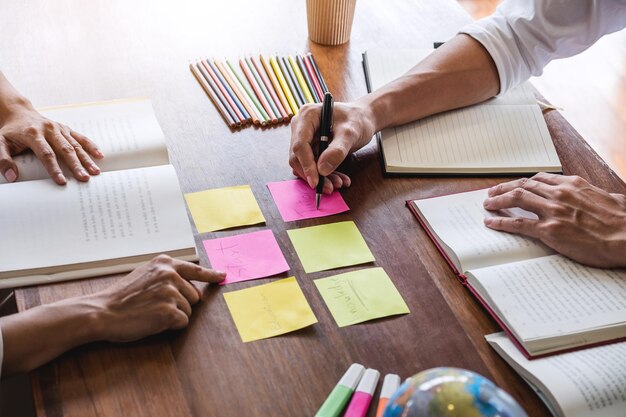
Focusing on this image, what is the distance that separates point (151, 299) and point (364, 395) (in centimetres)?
32

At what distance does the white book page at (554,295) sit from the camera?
3.48ft

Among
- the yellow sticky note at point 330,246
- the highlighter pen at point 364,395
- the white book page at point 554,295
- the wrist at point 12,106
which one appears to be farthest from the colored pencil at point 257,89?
the highlighter pen at point 364,395

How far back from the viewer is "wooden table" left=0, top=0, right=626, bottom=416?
0.95 meters

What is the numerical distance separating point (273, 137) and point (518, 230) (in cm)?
49

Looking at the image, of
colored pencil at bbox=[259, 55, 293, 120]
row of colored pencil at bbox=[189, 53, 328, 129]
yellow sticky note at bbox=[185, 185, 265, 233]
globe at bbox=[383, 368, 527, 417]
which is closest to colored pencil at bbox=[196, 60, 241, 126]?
row of colored pencil at bbox=[189, 53, 328, 129]

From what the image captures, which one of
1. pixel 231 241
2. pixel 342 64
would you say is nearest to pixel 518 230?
pixel 231 241

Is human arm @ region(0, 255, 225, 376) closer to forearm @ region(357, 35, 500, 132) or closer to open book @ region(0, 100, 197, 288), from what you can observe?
open book @ region(0, 100, 197, 288)

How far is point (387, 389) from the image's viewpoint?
3.15ft

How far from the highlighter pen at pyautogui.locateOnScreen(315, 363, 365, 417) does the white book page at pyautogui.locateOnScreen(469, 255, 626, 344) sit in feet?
0.80

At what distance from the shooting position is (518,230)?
124 centimetres

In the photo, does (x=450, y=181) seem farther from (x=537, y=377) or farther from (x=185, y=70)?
(x=185, y=70)

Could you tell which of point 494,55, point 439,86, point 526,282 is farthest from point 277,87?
point 526,282

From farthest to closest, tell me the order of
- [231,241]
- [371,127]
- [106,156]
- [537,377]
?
[371,127] → [106,156] → [231,241] → [537,377]

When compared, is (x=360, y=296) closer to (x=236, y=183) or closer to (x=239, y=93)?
(x=236, y=183)
